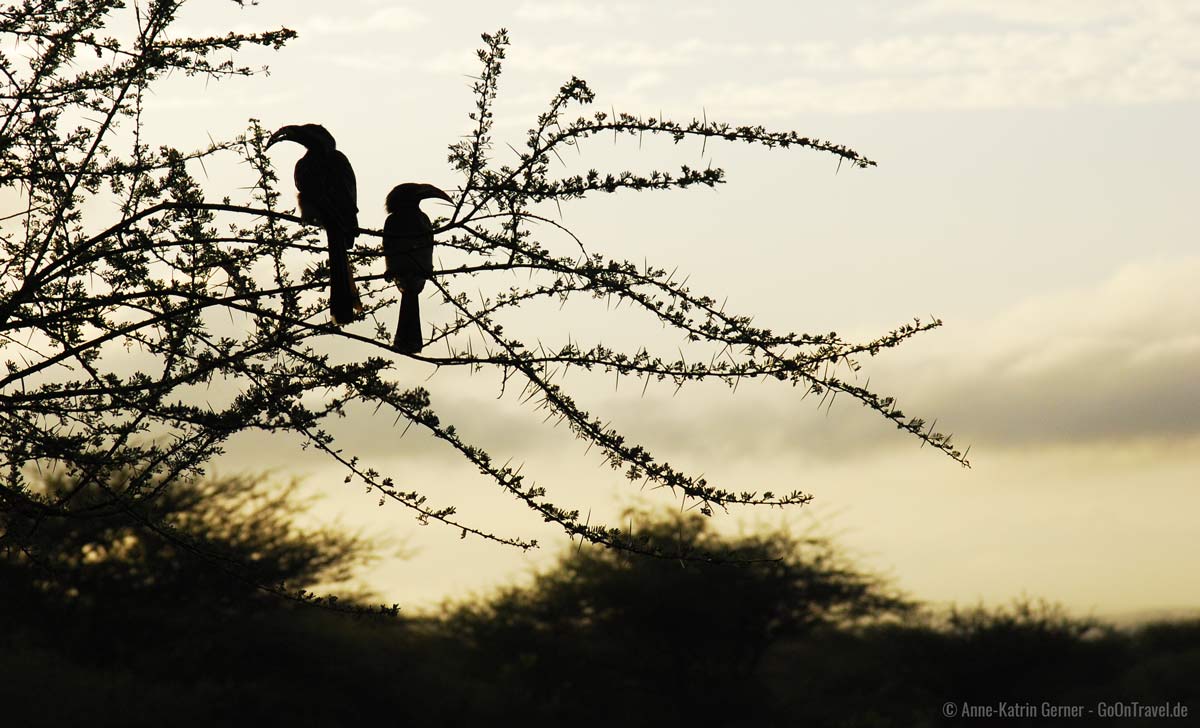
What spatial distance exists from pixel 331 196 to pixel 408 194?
1.47 ft

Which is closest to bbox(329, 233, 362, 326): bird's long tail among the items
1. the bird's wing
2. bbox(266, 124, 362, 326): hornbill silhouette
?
bbox(266, 124, 362, 326): hornbill silhouette

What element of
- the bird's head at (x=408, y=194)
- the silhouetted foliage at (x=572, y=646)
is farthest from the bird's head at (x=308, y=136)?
the silhouetted foliage at (x=572, y=646)

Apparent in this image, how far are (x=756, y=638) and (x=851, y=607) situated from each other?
1881mm

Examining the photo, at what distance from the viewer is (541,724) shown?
2094cm

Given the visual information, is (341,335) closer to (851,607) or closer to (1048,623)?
(851,607)

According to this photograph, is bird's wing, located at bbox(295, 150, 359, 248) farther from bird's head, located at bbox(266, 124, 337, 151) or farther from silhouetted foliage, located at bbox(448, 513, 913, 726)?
silhouetted foliage, located at bbox(448, 513, 913, 726)

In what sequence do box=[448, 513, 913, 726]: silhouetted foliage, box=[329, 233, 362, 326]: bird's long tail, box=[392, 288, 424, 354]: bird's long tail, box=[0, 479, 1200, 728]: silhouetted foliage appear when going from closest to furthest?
box=[329, 233, 362, 326]: bird's long tail
box=[392, 288, 424, 354]: bird's long tail
box=[0, 479, 1200, 728]: silhouetted foliage
box=[448, 513, 913, 726]: silhouetted foliage

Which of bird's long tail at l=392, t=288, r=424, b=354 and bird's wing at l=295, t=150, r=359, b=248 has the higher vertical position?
bird's wing at l=295, t=150, r=359, b=248

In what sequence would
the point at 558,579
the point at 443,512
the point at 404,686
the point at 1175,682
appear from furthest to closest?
the point at 558,579 → the point at 1175,682 → the point at 404,686 → the point at 443,512

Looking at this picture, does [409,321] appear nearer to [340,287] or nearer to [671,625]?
[340,287]

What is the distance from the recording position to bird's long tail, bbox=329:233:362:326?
12.8 ft

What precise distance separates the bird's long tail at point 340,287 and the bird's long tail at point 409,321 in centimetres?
25

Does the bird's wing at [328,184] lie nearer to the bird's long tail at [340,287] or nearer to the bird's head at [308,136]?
the bird's head at [308,136]

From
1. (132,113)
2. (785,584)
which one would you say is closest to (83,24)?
(132,113)
